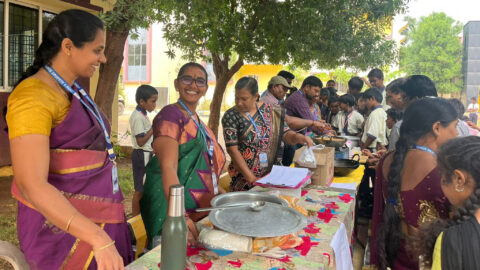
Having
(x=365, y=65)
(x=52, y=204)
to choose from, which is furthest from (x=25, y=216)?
(x=365, y=65)

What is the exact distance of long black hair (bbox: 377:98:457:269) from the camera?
216cm

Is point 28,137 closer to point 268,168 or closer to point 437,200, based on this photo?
point 437,200

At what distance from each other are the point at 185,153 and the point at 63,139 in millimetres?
692

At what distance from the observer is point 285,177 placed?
92.9 inches

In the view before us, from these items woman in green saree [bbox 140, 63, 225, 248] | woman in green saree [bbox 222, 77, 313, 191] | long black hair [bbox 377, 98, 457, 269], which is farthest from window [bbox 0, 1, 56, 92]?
long black hair [bbox 377, 98, 457, 269]

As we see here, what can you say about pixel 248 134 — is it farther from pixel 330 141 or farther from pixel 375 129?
pixel 375 129

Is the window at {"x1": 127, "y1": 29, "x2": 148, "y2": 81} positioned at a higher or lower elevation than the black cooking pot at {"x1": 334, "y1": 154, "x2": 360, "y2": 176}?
higher

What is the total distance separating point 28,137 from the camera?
1.27 metres

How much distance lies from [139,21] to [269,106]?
208 cm

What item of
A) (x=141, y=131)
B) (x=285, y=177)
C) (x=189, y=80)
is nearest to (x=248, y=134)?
(x=285, y=177)

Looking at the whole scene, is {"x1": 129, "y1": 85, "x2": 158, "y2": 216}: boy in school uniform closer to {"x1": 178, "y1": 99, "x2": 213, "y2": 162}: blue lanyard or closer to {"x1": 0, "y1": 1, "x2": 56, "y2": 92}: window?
{"x1": 178, "y1": 99, "x2": 213, "y2": 162}: blue lanyard

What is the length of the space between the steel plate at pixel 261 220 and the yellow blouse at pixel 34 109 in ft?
2.30

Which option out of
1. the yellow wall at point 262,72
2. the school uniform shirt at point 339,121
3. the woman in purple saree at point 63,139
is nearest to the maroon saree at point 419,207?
the woman in purple saree at point 63,139

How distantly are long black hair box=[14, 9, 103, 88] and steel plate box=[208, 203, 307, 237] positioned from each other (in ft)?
2.86
